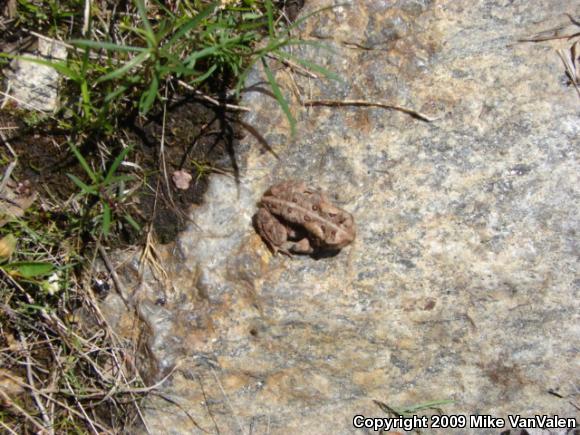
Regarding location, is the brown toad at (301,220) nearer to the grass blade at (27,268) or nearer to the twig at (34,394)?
the grass blade at (27,268)

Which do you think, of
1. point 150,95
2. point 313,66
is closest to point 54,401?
point 150,95

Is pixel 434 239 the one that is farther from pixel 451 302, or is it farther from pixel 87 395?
pixel 87 395

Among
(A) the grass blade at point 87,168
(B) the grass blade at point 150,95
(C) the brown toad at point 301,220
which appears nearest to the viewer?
(B) the grass blade at point 150,95

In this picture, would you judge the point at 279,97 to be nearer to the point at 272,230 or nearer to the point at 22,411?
the point at 272,230

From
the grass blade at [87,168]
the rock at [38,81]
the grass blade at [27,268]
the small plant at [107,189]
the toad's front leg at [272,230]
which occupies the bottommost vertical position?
the grass blade at [27,268]

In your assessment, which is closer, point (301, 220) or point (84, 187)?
point (84, 187)

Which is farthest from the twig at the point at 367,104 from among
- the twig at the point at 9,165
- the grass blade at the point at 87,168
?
the twig at the point at 9,165
